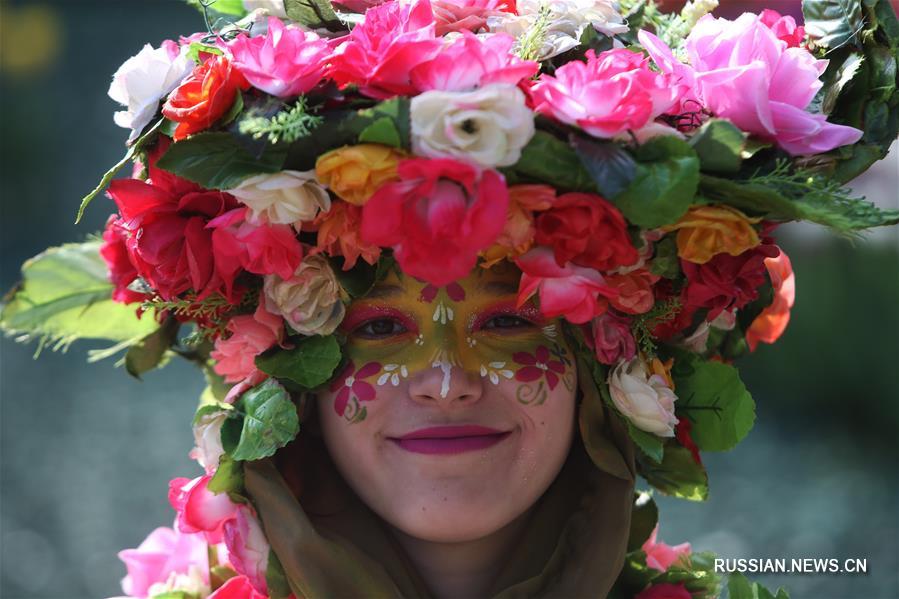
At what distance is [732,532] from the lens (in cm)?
638

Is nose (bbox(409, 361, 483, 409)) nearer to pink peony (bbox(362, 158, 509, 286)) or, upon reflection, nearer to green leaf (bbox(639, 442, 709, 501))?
pink peony (bbox(362, 158, 509, 286))

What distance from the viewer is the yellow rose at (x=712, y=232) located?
2016 millimetres

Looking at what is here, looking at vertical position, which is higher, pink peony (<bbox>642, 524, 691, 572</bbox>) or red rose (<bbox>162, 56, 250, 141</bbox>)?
red rose (<bbox>162, 56, 250, 141</bbox>)

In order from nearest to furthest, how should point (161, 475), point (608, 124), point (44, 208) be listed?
point (608, 124), point (161, 475), point (44, 208)

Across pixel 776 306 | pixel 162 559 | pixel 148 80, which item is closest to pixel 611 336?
pixel 776 306

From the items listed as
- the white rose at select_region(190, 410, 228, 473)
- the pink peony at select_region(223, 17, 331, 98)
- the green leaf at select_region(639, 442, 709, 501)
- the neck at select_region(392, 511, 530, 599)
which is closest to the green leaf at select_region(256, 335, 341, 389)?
the white rose at select_region(190, 410, 228, 473)

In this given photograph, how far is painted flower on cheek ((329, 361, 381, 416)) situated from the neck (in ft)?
1.04

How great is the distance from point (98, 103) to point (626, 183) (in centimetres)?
1068

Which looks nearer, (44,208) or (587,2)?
(587,2)

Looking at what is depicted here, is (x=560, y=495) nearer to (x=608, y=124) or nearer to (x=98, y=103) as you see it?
(x=608, y=124)

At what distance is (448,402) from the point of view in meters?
2.21

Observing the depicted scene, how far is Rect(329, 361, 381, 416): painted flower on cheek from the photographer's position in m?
2.26

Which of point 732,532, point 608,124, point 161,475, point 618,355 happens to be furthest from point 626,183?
point 161,475

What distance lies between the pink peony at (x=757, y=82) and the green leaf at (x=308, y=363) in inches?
30.3
